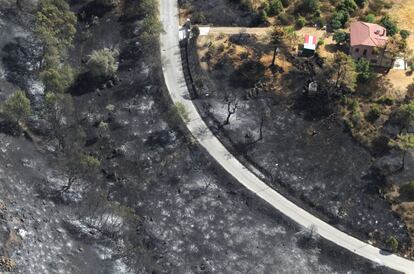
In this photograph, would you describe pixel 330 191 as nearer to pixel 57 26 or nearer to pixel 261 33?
pixel 261 33

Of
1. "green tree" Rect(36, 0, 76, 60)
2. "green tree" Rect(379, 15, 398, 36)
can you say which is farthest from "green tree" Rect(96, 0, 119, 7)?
"green tree" Rect(379, 15, 398, 36)

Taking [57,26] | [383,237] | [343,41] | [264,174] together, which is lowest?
[383,237]

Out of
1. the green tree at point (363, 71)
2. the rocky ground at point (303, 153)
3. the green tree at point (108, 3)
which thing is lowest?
the rocky ground at point (303, 153)

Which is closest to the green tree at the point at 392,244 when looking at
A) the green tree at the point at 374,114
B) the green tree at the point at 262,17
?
the green tree at the point at 374,114

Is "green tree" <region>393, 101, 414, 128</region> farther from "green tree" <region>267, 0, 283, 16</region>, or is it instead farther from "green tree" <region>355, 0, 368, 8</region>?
"green tree" <region>267, 0, 283, 16</region>

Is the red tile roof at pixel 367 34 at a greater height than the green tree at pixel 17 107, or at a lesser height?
lesser

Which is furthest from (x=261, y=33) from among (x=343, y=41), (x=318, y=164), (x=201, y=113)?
(x=318, y=164)

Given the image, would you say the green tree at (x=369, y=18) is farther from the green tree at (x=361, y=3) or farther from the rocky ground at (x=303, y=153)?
the rocky ground at (x=303, y=153)
